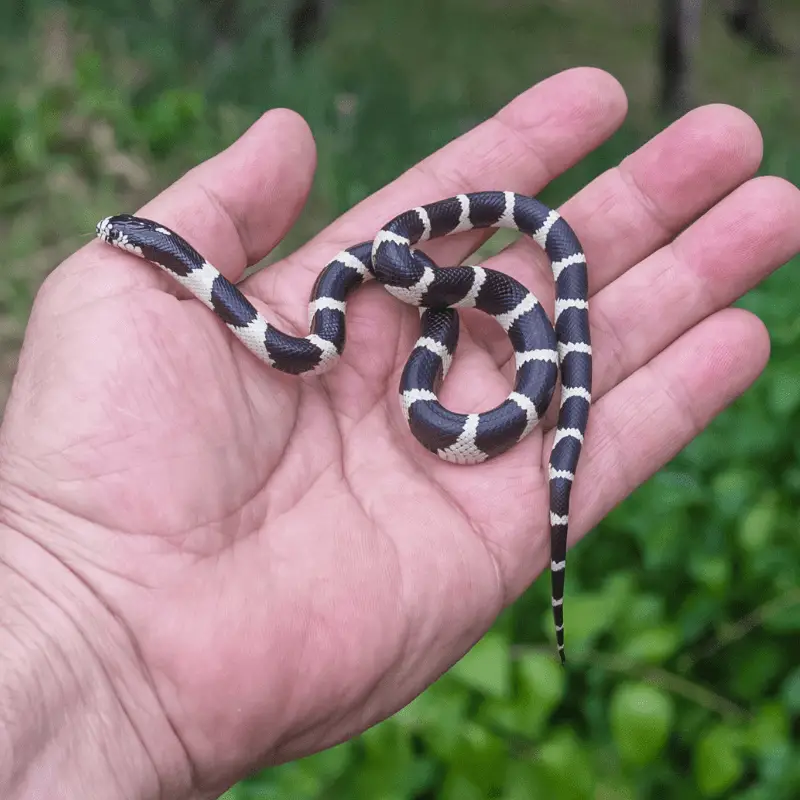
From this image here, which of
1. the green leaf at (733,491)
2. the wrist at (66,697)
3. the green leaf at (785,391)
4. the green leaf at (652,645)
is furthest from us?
the green leaf at (785,391)

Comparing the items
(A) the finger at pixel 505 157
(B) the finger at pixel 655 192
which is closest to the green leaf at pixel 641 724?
(B) the finger at pixel 655 192

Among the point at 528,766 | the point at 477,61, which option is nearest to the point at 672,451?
the point at 528,766

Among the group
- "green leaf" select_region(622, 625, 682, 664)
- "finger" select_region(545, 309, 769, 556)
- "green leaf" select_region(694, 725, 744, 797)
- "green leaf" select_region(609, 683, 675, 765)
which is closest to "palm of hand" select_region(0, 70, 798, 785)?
"finger" select_region(545, 309, 769, 556)

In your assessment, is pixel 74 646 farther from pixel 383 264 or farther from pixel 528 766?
pixel 383 264

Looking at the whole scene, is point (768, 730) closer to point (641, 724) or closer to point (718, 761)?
point (718, 761)

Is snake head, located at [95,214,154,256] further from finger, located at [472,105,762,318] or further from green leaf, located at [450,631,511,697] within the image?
green leaf, located at [450,631,511,697]

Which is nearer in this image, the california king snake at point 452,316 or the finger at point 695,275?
the california king snake at point 452,316

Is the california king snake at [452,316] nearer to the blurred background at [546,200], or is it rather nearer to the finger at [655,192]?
the finger at [655,192]
